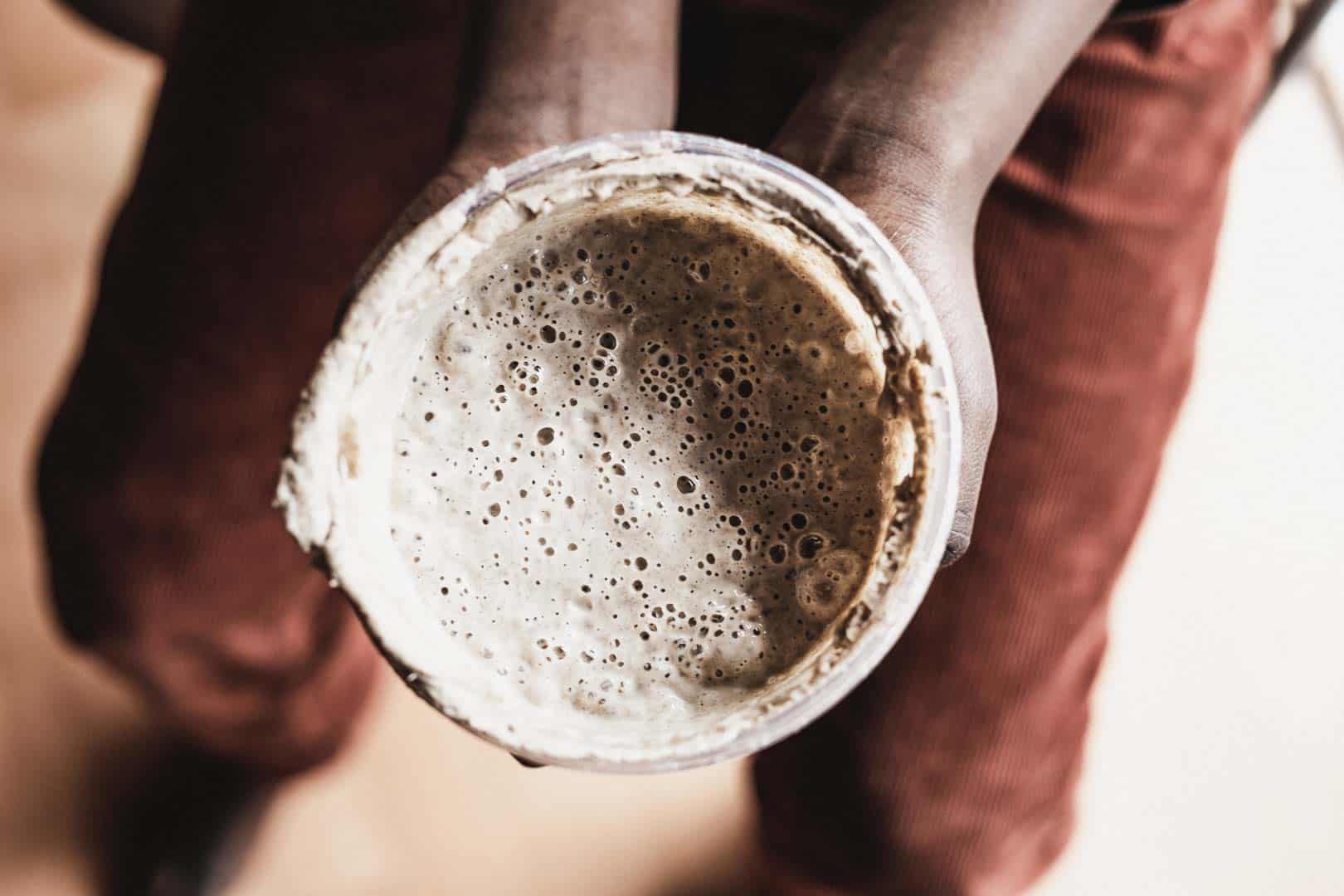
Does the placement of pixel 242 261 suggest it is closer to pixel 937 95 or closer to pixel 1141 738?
pixel 937 95

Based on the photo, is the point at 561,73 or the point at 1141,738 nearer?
the point at 561,73

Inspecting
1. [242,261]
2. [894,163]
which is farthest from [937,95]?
[242,261]

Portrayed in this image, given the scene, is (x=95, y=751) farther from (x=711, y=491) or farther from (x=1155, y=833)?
(x=1155, y=833)

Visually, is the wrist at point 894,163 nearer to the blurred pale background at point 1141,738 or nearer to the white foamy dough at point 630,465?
the white foamy dough at point 630,465

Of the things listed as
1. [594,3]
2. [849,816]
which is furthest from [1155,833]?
[594,3]

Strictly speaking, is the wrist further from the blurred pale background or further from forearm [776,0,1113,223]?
the blurred pale background

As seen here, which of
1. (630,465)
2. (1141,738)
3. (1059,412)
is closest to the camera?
(630,465)
